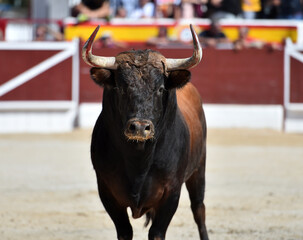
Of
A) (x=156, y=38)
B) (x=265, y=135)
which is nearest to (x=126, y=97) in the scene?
(x=265, y=135)

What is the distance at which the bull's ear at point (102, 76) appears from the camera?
12.3ft

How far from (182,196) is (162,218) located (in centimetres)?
267

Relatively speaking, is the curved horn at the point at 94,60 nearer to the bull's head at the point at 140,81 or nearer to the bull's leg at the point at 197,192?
the bull's head at the point at 140,81

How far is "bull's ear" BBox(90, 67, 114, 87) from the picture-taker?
3.76 metres

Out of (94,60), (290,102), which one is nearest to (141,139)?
(94,60)

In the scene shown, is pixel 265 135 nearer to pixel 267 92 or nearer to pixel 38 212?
pixel 267 92

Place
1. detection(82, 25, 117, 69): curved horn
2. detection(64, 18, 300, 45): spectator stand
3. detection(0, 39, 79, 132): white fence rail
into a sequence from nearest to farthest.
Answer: detection(82, 25, 117, 69): curved horn < detection(0, 39, 79, 132): white fence rail < detection(64, 18, 300, 45): spectator stand

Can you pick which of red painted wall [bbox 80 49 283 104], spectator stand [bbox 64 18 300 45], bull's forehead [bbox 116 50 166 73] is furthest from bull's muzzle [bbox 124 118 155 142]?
spectator stand [bbox 64 18 300 45]

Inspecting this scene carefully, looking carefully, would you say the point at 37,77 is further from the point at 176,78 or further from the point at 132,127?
the point at 132,127

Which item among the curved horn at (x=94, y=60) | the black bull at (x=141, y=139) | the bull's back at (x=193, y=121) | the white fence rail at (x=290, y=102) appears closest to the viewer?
the black bull at (x=141, y=139)

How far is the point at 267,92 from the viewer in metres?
11.7

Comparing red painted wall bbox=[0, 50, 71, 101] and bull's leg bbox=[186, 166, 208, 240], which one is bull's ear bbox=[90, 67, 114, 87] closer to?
bull's leg bbox=[186, 166, 208, 240]

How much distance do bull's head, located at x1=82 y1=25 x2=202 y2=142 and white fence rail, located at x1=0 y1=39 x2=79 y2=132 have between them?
24.8 feet

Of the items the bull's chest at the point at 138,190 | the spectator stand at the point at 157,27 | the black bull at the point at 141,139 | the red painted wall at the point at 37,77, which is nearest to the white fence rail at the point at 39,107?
the red painted wall at the point at 37,77
